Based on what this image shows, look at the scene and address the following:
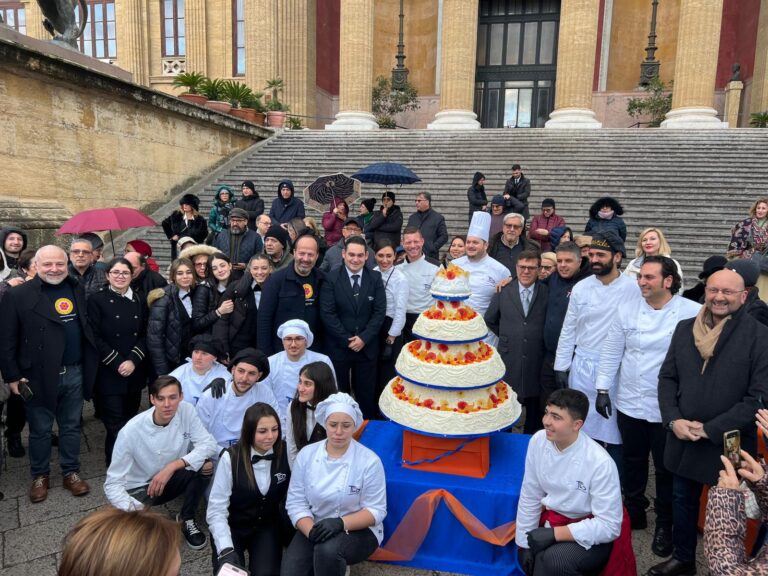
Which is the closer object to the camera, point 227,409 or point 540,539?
point 540,539

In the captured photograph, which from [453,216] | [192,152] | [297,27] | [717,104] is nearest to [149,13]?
[297,27]

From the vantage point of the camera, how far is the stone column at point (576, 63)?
717 inches

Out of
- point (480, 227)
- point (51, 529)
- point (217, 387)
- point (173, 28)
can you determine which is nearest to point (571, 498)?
point (217, 387)

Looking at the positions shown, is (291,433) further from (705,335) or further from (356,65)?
(356,65)

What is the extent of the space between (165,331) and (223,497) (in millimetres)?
2165

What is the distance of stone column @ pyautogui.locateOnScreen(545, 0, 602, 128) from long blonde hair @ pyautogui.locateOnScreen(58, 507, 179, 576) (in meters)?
18.9

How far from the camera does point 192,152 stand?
14.0 metres

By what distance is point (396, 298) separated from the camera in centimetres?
557

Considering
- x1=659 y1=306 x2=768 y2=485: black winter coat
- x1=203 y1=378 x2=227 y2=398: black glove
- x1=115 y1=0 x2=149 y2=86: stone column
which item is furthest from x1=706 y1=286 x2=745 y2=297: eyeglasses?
x1=115 y1=0 x2=149 y2=86: stone column

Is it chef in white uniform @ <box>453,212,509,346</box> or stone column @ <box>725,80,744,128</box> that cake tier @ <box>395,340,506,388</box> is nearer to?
chef in white uniform @ <box>453,212,509,346</box>

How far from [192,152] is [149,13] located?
52.9ft

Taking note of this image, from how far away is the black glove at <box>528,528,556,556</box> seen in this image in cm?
305

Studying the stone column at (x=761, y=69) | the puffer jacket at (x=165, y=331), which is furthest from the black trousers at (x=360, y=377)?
the stone column at (x=761, y=69)

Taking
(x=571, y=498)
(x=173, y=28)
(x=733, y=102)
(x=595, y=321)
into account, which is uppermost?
(x=173, y=28)
